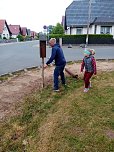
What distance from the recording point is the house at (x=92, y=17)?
33.1 meters

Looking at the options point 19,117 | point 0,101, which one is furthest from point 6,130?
point 0,101

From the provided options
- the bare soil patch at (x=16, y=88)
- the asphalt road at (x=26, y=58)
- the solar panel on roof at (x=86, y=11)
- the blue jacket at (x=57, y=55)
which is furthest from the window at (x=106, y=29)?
the blue jacket at (x=57, y=55)

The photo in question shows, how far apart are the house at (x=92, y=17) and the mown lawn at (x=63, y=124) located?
27.7 meters

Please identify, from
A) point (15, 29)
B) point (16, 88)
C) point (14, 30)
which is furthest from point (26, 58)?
point (15, 29)

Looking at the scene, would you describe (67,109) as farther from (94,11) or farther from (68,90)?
(94,11)

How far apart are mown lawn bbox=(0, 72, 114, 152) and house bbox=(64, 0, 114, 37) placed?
91.0 feet

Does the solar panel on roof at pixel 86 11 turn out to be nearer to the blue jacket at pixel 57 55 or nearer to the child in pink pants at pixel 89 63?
the blue jacket at pixel 57 55

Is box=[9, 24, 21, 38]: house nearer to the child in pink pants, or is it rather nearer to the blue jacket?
the blue jacket

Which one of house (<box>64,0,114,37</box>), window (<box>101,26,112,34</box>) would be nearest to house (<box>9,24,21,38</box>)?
house (<box>64,0,114,37</box>)

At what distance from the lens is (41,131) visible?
14.6 feet

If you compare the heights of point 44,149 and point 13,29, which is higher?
point 13,29

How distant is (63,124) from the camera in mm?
4621

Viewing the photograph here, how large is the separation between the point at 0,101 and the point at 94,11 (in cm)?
3174

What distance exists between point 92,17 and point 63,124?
104ft
